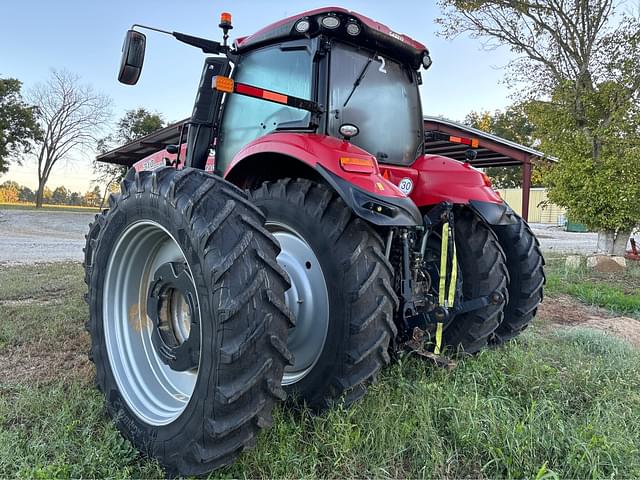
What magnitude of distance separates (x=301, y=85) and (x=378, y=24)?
0.65 metres

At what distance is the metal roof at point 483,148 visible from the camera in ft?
27.3

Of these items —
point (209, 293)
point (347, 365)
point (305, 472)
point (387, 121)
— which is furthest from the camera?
point (387, 121)

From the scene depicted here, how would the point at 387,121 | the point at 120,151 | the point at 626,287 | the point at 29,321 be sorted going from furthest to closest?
the point at 120,151 < the point at 626,287 < the point at 29,321 < the point at 387,121

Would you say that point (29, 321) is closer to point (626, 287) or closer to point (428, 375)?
point (428, 375)

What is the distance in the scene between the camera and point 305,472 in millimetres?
1902

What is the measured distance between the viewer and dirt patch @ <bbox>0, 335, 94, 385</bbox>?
110 inches

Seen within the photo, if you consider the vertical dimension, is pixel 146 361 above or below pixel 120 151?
below

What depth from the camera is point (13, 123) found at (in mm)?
27281

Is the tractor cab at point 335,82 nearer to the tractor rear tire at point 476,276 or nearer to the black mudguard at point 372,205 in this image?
the black mudguard at point 372,205

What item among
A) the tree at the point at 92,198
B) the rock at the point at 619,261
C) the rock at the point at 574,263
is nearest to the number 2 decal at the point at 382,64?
the rock at the point at 574,263

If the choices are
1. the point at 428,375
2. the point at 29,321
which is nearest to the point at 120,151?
the point at 29,321

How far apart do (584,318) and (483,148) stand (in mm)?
5794

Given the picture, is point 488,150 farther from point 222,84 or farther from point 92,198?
point 92,198

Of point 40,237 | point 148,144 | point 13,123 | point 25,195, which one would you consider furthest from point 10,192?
point 148,144
